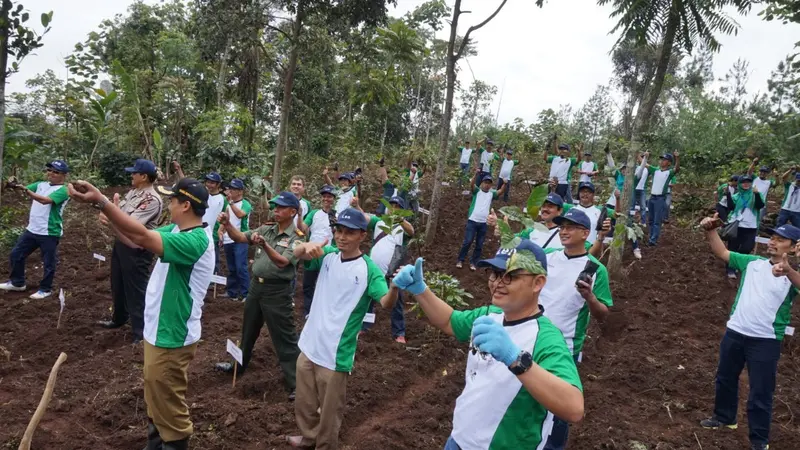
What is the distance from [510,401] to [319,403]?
2122 millimetres

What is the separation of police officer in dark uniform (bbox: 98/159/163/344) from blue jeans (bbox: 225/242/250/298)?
1.72 m

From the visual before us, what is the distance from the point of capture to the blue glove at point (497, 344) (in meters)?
1.73

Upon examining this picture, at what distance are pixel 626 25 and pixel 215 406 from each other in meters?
8.19

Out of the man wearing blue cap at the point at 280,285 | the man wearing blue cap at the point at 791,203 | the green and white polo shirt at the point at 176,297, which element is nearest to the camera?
the green and white polo shirt at the point at 176,297

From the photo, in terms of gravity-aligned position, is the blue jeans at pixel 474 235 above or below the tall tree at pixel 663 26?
below

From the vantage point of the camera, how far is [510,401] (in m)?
2.05

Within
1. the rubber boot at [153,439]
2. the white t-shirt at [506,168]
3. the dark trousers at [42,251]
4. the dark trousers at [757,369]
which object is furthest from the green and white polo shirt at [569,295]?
the white t-shirt at [506,168]

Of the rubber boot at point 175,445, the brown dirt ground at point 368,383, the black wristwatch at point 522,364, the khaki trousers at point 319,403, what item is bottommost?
the brown dirt ground at point 368,383

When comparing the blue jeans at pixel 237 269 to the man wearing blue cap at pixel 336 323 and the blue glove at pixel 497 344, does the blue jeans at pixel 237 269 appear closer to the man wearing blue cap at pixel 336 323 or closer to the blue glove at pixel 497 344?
the man wearing blue cap at pixel 336 323

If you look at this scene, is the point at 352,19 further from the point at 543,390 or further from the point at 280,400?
the point at 543,390

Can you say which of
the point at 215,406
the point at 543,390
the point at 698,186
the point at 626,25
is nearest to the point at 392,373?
the point at 215,406

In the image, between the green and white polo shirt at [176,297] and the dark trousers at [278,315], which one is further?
the dark trousers at [278,315]

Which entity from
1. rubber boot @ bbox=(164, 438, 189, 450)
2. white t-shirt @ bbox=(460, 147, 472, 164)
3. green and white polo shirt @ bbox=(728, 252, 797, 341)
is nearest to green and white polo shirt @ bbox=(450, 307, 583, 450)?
rubber boot @ bbox=(164, 438, 189, 450)

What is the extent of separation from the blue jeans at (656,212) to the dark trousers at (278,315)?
9.00 metres
